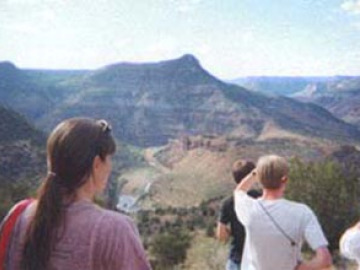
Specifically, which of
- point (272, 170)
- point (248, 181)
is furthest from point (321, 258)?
point (248, 181)

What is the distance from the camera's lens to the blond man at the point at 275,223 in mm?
3686

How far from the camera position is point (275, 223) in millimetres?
3807

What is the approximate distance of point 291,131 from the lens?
144875 millimetres

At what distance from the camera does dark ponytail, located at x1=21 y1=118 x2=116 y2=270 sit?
2045 millimetres

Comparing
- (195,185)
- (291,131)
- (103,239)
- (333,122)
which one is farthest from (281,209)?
(333,122)

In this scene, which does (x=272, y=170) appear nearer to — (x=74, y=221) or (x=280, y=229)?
(x=280, y=229)

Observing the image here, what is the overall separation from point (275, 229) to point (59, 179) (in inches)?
78.9

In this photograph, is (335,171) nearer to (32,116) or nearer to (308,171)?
(308,171)

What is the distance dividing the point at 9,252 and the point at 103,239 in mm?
350

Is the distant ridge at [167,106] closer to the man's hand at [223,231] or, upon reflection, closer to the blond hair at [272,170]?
the man's hand at [223,231]

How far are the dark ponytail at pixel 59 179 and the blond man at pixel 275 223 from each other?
1.77 meters

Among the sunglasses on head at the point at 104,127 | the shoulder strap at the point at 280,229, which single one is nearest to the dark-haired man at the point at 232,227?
the shoulder strap at the point at 280,229

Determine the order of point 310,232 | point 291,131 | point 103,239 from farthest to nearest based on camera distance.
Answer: point 291,131, point 310,232, point 103,239

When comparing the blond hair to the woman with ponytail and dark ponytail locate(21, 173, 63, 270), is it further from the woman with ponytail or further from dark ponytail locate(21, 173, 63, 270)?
dark ponytail locate(21, 173, 63, 270)
